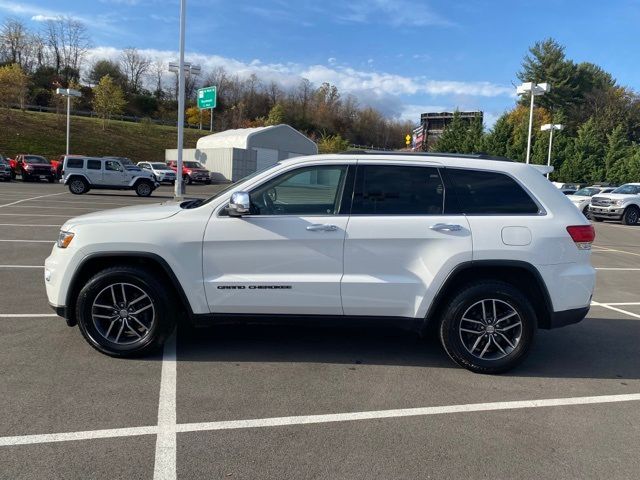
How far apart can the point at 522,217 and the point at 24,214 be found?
50.5 ft

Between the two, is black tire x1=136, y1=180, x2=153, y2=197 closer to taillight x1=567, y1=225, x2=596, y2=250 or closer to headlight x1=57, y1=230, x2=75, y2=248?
headlight x1=57, y1=230, x2=75, y2=248

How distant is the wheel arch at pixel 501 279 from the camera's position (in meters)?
4.41

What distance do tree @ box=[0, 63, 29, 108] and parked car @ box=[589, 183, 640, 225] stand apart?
186 ft

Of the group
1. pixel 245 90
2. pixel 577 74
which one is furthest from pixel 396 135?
pixel 577 74

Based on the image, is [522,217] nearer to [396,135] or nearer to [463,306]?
[463,306]

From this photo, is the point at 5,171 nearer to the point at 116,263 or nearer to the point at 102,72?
the point at 116,263

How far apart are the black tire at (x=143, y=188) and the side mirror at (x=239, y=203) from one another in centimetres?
2481

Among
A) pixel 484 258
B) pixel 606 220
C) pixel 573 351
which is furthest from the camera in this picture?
pixel 606 220

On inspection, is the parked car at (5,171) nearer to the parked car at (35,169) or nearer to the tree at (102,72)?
the parked car at (35,169)

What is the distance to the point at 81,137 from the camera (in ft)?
194

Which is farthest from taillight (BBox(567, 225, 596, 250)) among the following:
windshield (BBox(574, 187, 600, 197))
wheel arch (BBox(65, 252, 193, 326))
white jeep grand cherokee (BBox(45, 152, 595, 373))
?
windshield (BBox(574, 187, 600, 197))

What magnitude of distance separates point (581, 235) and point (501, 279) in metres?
0.78

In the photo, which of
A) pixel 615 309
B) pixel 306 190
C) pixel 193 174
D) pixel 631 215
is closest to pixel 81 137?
pixel 193 174

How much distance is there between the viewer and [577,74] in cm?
6931
